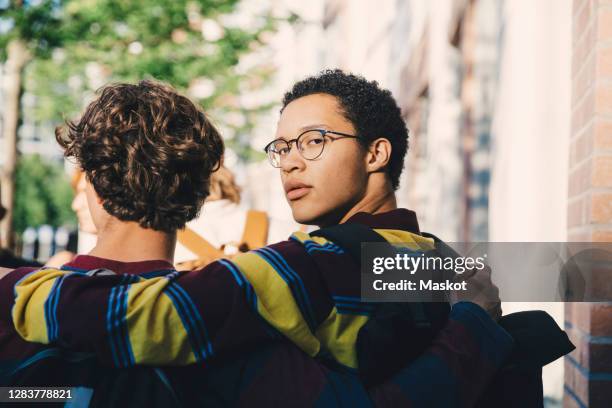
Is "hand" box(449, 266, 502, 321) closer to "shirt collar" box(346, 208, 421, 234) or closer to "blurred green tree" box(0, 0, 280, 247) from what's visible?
"shirt collar" box(346, 208, 421, 234)

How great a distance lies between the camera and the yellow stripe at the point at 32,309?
4.97ft

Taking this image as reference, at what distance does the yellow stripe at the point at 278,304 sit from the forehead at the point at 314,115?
600mm

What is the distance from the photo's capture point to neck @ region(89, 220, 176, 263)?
Answer: 1764 millimetres

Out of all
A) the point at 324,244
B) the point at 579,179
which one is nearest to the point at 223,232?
the point at 579,179

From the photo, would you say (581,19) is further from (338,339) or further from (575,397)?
(338,339)

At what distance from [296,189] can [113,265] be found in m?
0.55

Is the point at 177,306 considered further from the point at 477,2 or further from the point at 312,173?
the point at 477,2

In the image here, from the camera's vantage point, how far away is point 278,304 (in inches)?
59.6

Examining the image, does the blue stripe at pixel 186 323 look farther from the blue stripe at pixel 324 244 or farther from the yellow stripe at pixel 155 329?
the blue stripe at pixel 324 244

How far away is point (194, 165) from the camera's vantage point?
188cm

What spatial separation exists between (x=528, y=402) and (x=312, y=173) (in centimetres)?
79

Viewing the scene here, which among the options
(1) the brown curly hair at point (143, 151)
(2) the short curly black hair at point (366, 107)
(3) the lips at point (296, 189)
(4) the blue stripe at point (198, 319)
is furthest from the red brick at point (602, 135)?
(4) the blue stripe at point (198, 319)

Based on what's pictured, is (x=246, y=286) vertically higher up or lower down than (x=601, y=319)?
higher up

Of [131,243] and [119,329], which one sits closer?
[119,329]
